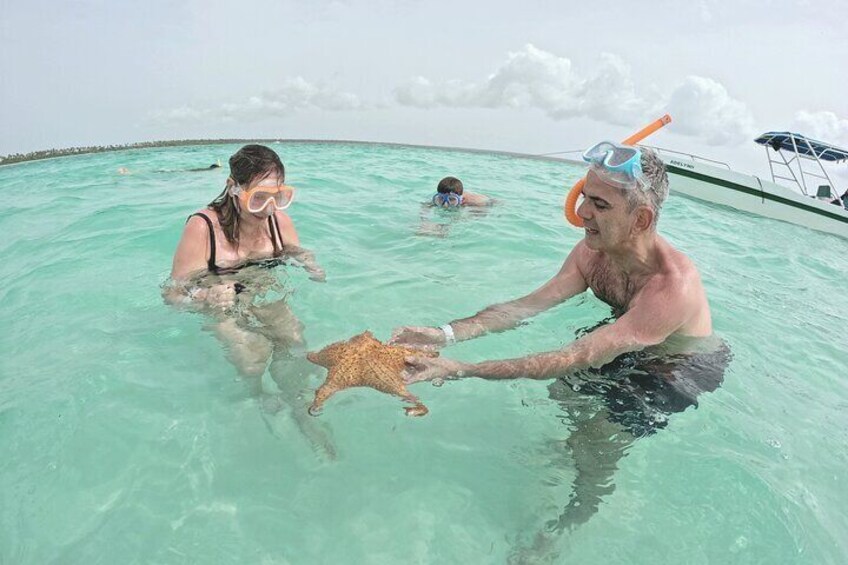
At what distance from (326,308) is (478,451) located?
8.66 ft

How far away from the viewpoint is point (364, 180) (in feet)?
53.5

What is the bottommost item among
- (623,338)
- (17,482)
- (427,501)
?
(427,501)

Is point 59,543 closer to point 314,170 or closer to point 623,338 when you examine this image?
point 623,338

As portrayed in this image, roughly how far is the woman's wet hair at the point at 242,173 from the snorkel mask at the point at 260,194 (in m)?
0.05

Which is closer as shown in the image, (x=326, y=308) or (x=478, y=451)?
(x=478, y=451)

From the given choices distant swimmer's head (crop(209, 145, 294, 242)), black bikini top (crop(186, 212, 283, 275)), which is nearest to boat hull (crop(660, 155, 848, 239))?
black bikini top (crop(186, 212, 283, 275))

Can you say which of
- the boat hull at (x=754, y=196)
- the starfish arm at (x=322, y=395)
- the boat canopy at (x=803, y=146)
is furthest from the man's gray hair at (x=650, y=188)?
the boat canopy at (x=803, y=146)

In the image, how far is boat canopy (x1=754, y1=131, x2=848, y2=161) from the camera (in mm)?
15008

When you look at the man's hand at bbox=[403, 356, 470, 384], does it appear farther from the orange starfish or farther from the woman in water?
the woman in water

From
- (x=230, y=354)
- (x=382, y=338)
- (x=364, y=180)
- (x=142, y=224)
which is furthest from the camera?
(x=364, y=180)

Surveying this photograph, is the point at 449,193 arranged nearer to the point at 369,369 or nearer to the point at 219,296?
the point at 219,296

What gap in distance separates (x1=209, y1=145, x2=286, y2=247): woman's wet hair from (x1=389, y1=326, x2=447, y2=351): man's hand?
167 cm

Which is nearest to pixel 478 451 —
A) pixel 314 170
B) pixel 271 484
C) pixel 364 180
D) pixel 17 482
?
pixel 271 484

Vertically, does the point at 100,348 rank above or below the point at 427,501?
above
